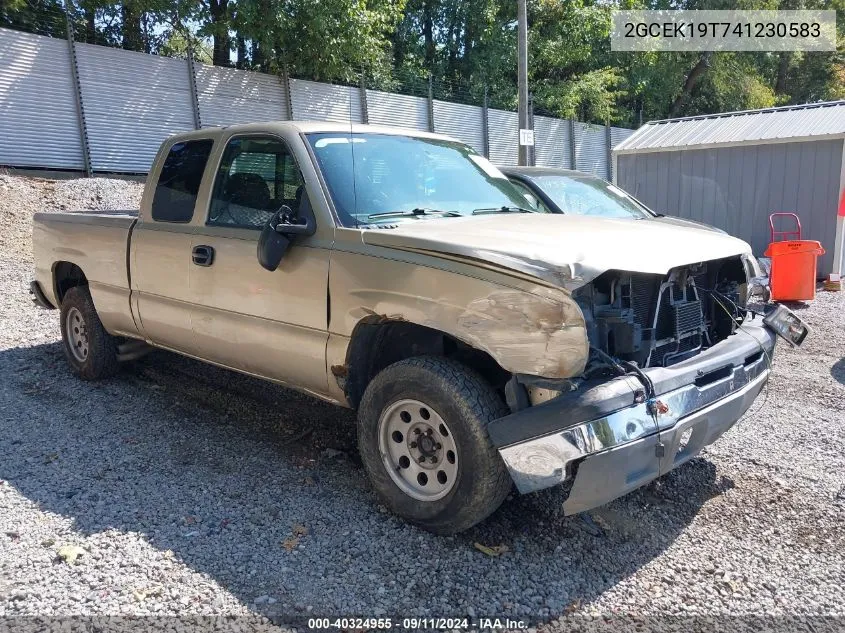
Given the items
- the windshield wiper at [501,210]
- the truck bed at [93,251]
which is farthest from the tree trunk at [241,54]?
the windshield wiper at [501,210]

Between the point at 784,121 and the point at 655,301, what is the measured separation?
1084cm

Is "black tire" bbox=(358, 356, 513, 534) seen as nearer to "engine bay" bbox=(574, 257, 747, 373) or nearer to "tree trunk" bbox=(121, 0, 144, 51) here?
"engine bay" bbox=(574, 257, 747, 373)

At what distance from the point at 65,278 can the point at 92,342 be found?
84cm

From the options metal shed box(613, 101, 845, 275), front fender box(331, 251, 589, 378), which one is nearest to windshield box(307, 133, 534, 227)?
front fender box(331, 251, 589, 378)

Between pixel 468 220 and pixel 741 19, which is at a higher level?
pixel 741 19

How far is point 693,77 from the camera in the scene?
103ft

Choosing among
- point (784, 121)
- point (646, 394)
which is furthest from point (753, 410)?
point (784, 121)

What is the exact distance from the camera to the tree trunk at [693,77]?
3098 centimetres

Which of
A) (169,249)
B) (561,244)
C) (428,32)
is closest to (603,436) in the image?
(561,244)

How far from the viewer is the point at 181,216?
15.2 feet

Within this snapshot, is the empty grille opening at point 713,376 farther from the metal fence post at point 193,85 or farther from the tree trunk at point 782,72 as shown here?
Result: the tree trunk at point 782,72

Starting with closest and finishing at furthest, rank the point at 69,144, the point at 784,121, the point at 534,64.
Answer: the point at 784,121 → the point at 69,144 → the point at 534,64

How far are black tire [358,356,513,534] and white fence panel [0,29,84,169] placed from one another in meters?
12.0

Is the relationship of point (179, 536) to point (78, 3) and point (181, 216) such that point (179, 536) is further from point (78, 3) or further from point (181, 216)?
point (78, 3)
